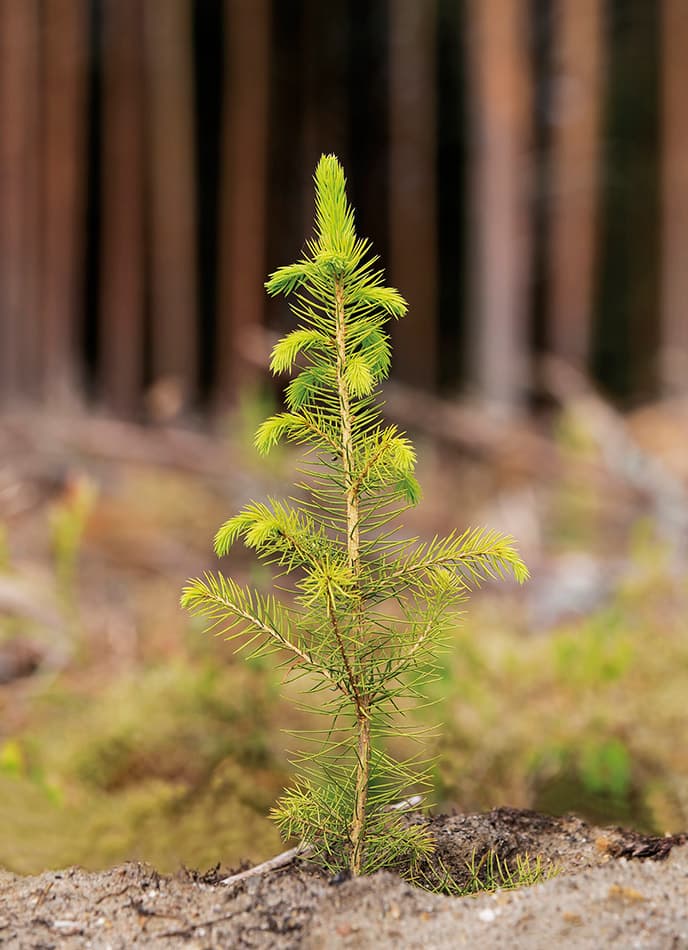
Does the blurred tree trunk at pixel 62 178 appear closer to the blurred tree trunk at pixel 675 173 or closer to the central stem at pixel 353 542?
the blurred tree trunk at pixel 675 173

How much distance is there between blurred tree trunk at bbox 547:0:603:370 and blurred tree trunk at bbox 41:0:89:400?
716cm

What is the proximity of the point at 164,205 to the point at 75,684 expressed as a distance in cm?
1181

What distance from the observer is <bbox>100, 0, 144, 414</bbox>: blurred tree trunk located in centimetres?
1320

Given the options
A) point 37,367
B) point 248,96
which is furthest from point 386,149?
point 37,367

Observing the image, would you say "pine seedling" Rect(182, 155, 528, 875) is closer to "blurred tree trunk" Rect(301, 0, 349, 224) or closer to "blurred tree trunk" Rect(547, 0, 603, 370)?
"blurred tree trunk" Rect(547, 0, 603, 370)

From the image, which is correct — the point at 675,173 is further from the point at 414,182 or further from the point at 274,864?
the point at 274,864

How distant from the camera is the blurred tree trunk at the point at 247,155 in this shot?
1309 cm

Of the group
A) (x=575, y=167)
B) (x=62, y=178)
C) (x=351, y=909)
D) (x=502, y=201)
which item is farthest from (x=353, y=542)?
(x=62, y=178)

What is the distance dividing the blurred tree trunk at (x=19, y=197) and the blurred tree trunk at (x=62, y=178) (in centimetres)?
18

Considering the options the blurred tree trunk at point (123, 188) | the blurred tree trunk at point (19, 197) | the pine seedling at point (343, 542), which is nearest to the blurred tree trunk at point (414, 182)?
the blurred tree trunk at point (123, 188)

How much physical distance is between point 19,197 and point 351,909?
560 inches

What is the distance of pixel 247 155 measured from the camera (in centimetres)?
1318

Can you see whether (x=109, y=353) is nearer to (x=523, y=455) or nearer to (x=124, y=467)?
(x=124, y=467)

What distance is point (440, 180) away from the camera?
14844 mm
